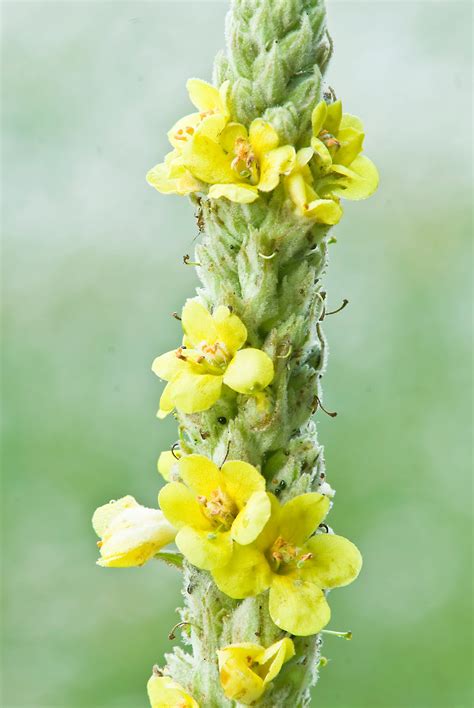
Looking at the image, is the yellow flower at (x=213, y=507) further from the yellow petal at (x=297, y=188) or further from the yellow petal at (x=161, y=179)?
the yellow petal at (x=161, y=179)

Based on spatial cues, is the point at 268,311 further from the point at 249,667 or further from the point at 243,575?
the point at 249,667

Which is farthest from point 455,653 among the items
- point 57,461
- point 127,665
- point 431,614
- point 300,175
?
point 300,175

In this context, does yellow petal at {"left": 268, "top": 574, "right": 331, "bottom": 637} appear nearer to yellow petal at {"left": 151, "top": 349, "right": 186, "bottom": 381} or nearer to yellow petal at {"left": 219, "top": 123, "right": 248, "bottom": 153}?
yellow petal at {"left": 151, "top": 349, "right": 186, "bottom": 381}

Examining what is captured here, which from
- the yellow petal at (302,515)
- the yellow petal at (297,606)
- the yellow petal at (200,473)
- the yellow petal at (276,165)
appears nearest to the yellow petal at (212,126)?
the yellow petal at (276,165)

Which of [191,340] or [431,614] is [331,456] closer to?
[431,614]

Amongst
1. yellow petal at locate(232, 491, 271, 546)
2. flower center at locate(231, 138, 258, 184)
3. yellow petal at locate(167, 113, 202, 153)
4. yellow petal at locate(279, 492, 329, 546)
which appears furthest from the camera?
yellow petal at locate(167, 113, 202, 153)

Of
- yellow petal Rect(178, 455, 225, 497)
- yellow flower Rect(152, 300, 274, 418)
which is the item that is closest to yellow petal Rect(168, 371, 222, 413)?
yellow flower Rect(152, 300, 274, 418)
